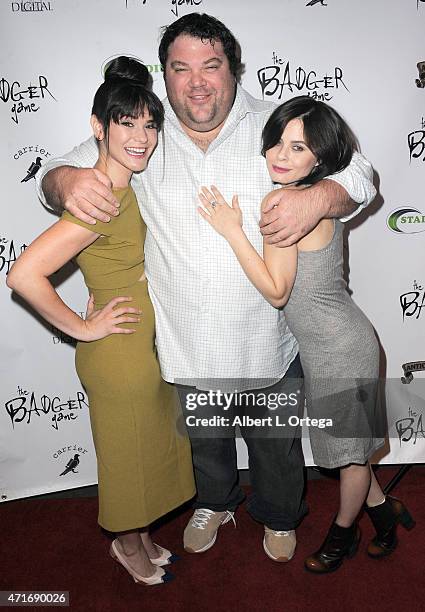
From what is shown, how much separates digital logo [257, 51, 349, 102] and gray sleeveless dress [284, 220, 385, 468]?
0.65 metres

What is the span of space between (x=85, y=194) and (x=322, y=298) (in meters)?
0.76

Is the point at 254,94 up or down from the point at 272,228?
up

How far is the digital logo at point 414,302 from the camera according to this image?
8.71ft

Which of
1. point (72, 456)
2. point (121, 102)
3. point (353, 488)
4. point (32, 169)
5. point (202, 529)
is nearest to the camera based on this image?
point (121, 102)

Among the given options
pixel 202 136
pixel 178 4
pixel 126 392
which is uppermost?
pixel 178 4

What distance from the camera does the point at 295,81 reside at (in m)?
2.37

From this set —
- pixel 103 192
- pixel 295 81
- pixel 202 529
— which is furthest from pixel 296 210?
pixel 202 529

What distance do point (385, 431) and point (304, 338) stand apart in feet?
3.36

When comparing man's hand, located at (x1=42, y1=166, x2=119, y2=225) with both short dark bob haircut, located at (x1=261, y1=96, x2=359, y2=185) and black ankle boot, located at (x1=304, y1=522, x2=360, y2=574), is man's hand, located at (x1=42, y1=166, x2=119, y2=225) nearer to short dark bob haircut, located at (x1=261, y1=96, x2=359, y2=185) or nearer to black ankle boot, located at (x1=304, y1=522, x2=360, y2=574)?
short dark bob haircut, located at (x1=261, y1=96, x2=359, y2=185)

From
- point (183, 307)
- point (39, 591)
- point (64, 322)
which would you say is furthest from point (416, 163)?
point (39, 591)

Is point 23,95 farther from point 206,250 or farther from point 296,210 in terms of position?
point 296,210

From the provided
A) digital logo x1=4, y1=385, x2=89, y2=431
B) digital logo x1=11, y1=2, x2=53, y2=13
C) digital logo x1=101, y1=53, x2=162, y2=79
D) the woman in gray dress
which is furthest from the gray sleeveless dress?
digital logo x1=11, y1=2, x2=53, y2=13

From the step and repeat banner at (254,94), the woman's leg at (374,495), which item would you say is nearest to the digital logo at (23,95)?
the step and repeat banner at (254,94)

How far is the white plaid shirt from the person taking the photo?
197 cm
